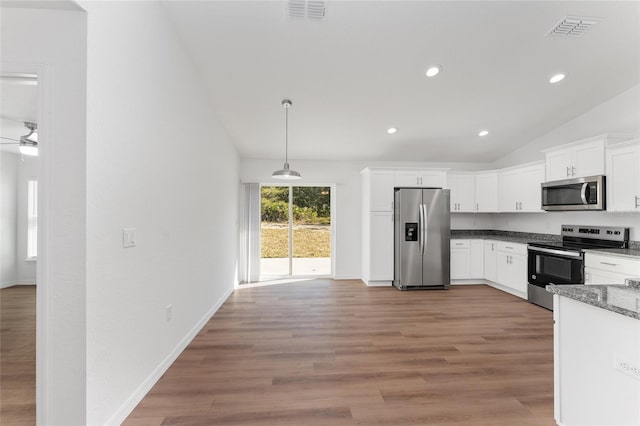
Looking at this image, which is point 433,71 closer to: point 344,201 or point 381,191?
point 381,191

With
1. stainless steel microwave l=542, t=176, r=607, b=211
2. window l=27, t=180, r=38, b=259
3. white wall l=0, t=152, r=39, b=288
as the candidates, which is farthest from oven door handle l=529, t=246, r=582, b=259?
window l=27, t=180, r=38, b=259

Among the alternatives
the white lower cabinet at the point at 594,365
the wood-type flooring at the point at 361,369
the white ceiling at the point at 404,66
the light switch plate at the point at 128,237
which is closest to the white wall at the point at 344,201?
the white ceiling at the point at 404,66

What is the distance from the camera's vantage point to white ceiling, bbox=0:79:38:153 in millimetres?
2283

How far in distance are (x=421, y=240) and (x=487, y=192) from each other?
169 centimetres

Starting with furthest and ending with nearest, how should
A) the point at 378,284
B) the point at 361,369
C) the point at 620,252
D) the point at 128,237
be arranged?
the point at 378,284 < the point at 620,252 < the point at 361,369 < the point at 128,237

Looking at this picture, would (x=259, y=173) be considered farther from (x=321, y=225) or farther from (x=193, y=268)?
(x=193, y=268)

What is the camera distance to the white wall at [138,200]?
146 centimetres

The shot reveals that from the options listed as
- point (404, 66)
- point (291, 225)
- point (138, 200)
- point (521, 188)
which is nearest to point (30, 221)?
point (291, 225)

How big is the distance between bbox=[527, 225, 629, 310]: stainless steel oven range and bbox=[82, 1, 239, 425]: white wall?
455 centimetres

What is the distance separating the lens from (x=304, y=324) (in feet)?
10.5

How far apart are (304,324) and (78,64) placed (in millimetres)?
2961

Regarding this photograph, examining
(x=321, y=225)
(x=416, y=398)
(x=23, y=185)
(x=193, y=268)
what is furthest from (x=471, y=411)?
(x=23, y=185)

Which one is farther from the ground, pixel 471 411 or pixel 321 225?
pixel 321 225

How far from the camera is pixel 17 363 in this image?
7.41 ft
